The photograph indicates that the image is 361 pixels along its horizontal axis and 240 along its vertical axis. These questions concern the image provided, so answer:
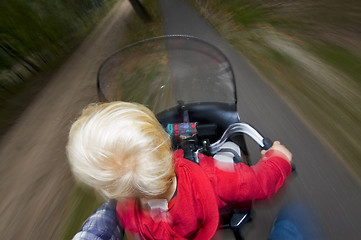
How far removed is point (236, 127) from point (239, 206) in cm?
46

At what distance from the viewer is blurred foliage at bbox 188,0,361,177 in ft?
7.65

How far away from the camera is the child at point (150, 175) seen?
68cm

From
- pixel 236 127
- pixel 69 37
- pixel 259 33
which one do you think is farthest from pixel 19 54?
pixel 236 127

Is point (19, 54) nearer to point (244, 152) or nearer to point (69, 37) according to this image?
point (69, 37)

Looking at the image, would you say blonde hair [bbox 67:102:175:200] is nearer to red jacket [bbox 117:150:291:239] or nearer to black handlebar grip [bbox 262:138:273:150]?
red jacket [bbox 117:150:291:239]

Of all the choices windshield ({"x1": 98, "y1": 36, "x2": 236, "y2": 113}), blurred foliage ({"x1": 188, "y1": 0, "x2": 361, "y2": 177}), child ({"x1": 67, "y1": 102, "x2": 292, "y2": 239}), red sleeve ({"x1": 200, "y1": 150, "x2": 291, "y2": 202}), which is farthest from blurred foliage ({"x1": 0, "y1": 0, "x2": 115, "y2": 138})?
blurred foliage ({"x1": 188, "y1": 0, "x2": 361, "y2": 177})

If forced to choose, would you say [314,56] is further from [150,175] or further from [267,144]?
[150,175]

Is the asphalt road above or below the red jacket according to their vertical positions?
below

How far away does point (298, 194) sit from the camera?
1810 mm

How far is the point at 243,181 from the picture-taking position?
99cm

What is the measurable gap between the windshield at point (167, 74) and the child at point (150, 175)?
0.38 metres

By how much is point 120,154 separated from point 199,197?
1.27ft

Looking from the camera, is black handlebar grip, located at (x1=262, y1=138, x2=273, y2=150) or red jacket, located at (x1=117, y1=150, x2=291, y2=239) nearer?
red jacket, located at (x1=117, y1=150, x2=291, y2=239)

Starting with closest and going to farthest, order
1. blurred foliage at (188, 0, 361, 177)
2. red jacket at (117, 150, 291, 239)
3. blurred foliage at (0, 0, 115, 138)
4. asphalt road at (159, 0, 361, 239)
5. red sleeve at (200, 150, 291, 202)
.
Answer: red jacket at (117, 150, 291, 239), red sleeve at (200, 150, 291, 202), asphalt road at (159, 0, 361, 239), blurred foliage at (188, 0, 361, 177), blurred foliage at (0, 0, 115, 138)
